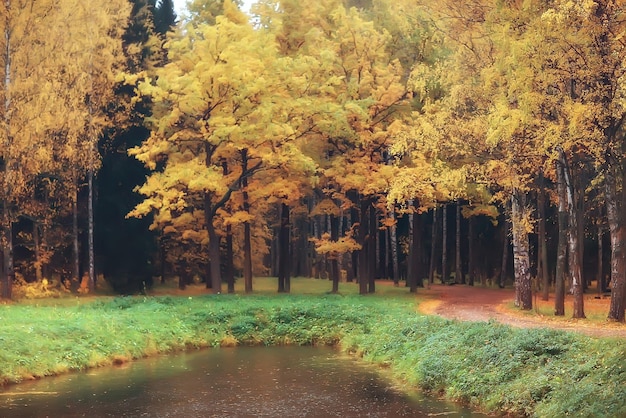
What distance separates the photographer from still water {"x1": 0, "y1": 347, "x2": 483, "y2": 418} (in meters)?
13.4

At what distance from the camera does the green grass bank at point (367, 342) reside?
1224cm

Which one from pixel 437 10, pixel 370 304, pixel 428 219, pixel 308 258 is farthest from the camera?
pixel 308 258

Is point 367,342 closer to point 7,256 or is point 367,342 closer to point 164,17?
point 7,256

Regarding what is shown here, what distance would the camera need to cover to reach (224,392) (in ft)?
50.1

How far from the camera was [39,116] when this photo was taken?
90.1 feet

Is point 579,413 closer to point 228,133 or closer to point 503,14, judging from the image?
point 503,14

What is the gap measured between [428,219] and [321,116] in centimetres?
2057

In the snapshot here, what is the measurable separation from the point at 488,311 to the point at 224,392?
511 inches

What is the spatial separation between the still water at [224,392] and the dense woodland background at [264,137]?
738 cm

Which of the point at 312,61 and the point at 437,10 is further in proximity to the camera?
the point at 312,61

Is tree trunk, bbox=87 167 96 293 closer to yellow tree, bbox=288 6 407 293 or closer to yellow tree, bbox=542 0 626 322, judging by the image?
yellow tree, bbox=288 6 407 293

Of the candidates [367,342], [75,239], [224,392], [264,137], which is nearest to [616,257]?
[367,342]

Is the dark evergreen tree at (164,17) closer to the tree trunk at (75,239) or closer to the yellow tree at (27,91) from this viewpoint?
the tree trunk at (75,239)

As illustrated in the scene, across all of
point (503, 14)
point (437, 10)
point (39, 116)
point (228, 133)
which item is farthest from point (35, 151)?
point (503, 14)
